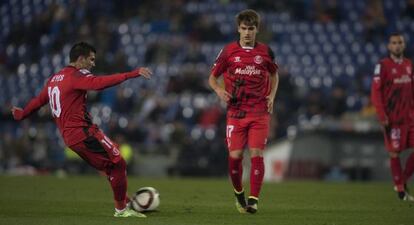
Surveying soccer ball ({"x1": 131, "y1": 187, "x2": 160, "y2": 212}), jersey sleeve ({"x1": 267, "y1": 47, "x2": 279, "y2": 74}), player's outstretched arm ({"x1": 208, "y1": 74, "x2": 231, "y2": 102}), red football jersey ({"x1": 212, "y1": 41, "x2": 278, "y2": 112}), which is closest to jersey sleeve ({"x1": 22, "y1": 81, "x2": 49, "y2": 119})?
soccer ball ({"x1": 131, "y1": 187, "x2": 160, "y2": 212})

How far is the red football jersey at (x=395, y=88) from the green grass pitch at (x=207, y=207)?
123cm

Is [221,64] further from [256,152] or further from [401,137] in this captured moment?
[401,137]

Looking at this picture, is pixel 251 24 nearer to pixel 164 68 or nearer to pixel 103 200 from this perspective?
pixel 103 200

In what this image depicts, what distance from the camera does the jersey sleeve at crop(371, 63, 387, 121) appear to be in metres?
12.8

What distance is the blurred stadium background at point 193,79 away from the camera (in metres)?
22.1

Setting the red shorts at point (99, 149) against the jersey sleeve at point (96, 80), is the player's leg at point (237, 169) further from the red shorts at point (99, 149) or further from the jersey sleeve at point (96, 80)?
the jersey sleeve at point (96, 80)

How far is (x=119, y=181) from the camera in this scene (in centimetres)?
944

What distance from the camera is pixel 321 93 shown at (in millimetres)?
24344

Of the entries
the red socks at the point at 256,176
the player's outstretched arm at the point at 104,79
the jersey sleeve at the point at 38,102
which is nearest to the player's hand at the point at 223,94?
the red socks at the point at 256,176

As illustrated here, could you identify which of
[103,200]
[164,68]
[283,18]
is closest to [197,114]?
[164,68]

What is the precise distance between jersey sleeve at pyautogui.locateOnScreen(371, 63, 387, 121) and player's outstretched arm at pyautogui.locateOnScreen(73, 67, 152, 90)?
4890 mm

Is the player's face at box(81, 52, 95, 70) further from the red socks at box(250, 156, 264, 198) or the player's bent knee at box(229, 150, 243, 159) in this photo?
the red socks at box(250, 156, 264, 198)

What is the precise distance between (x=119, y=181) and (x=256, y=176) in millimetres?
1514

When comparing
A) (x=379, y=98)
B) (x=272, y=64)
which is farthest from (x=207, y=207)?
(x=379, y=98)
